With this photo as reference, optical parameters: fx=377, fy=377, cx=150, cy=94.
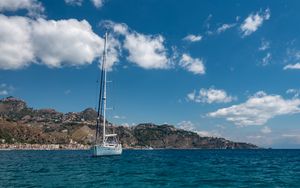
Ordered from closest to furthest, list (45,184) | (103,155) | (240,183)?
(45,184), (240,183), (103,155)

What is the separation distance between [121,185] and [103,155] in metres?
67.9

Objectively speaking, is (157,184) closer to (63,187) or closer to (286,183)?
(63,187)

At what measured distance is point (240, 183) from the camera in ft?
152

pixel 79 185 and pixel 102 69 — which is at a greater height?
pixel 102 69

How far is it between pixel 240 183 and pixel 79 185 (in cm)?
1945

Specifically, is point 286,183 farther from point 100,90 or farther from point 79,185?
point 100,90

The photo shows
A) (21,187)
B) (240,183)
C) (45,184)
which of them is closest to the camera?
(21,187)

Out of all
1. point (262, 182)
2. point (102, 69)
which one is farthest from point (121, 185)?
point (102, 69)

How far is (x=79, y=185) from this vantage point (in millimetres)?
41719

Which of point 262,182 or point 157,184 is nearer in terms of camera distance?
point 157,184

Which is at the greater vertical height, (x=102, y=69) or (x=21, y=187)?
(x=102, y=69)

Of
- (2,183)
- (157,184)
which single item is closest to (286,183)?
(157,184)

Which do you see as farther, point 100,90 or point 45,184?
point 100,90

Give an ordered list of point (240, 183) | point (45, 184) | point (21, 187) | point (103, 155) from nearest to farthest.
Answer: point (21, 187), point (45, 184), point (240, 183), point (103, 155)
